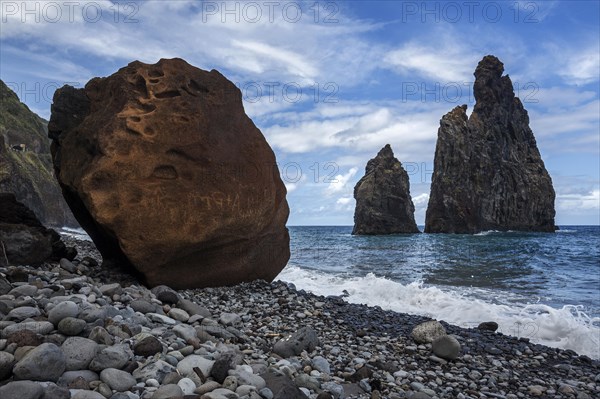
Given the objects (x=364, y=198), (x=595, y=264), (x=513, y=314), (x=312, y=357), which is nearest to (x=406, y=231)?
(x=364, y=198)

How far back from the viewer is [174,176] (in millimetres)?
8688

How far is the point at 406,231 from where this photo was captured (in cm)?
7731

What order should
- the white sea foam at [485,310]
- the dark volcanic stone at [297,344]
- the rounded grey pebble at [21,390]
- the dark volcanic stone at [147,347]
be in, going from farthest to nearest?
the white sea foam at [485,310], the dark volcanic stone at [297,344], the dark volcanic stone at [147,347], the rounded grey pebble at [21,390]

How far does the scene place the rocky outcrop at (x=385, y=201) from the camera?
249 ft

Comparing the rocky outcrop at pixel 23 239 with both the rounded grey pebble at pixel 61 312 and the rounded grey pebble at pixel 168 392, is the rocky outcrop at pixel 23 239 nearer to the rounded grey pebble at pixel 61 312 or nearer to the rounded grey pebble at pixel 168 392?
the rounded grey pebble at pixel 61 312

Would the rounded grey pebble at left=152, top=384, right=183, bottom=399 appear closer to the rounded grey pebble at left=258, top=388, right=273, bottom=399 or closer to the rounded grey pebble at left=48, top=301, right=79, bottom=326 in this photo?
the rounded grey pebble at left=258, top=388, right=273, bottom=399

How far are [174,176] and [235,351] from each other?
4.21m

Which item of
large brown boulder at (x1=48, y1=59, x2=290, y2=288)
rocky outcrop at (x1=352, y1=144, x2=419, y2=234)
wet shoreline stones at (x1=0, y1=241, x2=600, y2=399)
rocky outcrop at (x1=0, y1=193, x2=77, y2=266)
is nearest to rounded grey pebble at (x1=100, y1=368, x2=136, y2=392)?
wet shoreline stones at (x1=0, y1=241, x2=600, y2=399)

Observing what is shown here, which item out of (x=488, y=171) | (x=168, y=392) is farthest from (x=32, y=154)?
(x=168, y=392)

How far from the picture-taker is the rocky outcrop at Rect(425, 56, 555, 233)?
75.6 m

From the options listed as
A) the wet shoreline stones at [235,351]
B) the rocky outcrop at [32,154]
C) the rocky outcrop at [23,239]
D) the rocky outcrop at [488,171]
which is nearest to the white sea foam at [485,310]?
the wet shoreline stones at [235,351]

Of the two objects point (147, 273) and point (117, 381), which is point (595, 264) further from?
point (117, 381)

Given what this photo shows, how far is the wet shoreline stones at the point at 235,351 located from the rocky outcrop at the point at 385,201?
67.4 m

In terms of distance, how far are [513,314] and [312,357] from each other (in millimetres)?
7166
